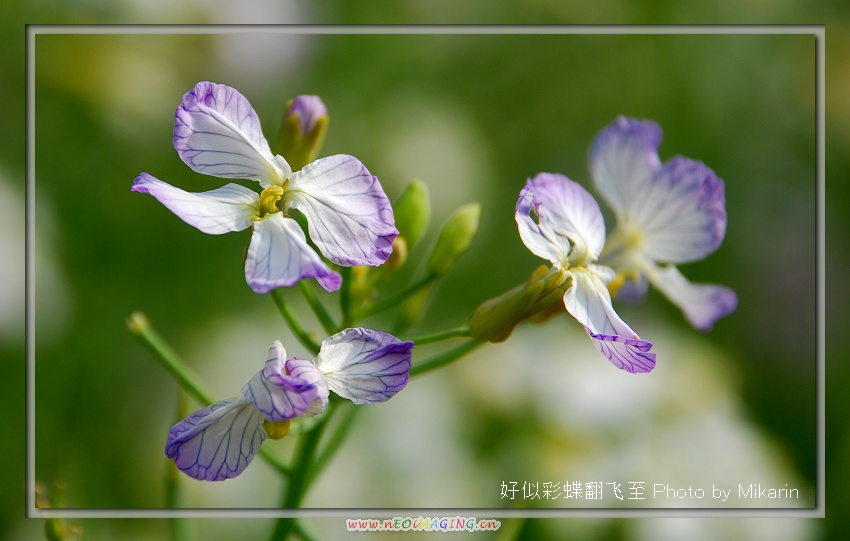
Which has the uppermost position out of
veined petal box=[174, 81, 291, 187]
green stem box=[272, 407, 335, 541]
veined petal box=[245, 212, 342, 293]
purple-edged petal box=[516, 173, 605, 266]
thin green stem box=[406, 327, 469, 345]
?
veined petal box=[174, 81, 291, 187]

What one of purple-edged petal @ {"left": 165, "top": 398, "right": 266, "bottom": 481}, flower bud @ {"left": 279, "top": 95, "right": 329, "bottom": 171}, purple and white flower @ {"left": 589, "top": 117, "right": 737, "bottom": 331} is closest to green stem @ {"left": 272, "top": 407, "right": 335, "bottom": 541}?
purple-edged petal @ {"left": 165, "top": 398, "right": 266, "bottom": 481}

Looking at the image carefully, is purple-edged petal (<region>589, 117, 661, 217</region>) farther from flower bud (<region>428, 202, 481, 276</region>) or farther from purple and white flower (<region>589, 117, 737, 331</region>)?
flower bud (<region>428, 202, 481, 276</region>)

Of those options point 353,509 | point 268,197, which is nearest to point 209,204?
point 268,197

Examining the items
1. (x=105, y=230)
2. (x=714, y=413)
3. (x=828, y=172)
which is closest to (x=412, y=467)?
(x=714, y=413)

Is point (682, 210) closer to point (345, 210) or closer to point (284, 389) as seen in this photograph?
point (345, 210)

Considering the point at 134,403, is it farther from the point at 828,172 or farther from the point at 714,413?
the point at 828,172
